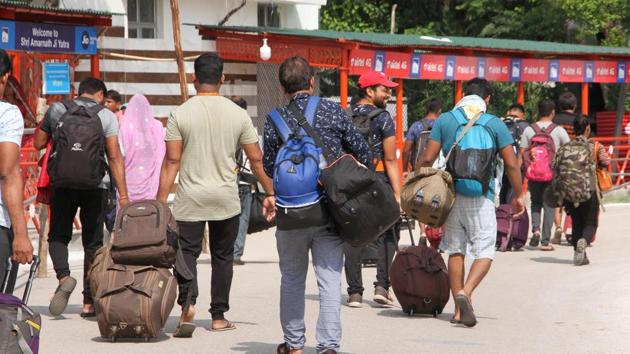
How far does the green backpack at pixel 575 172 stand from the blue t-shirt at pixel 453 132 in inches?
189

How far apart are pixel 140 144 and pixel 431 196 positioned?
4.19 m

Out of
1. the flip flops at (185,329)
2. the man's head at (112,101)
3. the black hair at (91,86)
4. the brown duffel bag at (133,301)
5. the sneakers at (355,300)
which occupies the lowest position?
the sneakers at (355,300)

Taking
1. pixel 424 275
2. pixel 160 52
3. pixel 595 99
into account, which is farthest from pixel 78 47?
pixel 595 99

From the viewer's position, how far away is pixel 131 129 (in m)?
13.6

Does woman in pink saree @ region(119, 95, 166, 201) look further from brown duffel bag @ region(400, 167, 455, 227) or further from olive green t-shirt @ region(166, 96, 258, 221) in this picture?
olive green t-shirt @ region(166, 96, 258, 221)

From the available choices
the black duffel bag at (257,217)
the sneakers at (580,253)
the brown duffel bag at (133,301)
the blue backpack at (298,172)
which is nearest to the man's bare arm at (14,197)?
the blue backpack at (298,172)

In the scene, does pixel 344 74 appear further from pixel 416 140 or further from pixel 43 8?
pixel 416 140

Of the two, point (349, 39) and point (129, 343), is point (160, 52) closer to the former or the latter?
point (349, 39)

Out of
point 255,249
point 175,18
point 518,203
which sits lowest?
point 255,249

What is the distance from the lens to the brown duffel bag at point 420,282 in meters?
10.8

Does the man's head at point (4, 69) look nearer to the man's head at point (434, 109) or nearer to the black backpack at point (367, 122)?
the black backpack at point (367, 122)

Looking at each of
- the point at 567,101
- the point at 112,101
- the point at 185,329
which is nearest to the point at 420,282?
the point at 185,329

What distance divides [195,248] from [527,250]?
803 centimetres

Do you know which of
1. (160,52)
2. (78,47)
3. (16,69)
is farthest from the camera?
(160,52)
